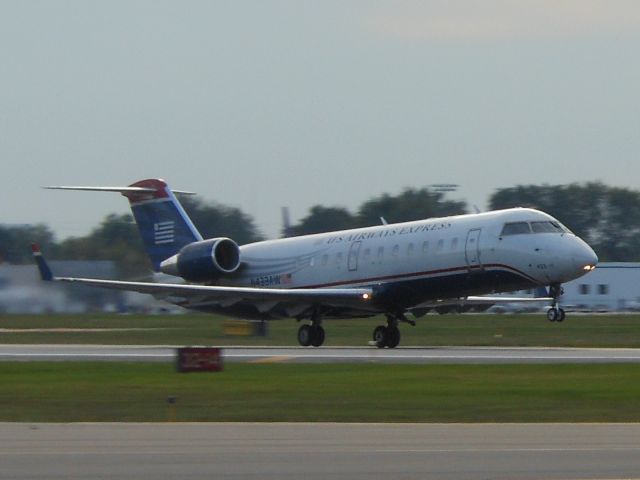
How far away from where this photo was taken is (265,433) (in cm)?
1805

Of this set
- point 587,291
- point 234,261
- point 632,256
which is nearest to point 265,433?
point 234,261

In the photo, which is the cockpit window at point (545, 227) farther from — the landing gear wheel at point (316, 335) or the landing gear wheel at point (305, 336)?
the landing gear wheel at point (305, 336)

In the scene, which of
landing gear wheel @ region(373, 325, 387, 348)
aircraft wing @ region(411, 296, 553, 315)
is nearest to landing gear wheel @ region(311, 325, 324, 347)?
landing gear wheel @ region(373, 325, 387, 348)

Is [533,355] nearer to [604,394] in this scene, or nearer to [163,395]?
[604,394]

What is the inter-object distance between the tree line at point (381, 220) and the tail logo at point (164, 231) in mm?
4618

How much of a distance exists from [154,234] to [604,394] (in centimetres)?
2526

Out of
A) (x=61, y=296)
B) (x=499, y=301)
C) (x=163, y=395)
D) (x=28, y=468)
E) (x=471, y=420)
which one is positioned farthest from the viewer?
(x=61, y=296)

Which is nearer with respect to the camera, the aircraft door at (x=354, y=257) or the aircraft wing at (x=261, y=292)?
the aircraft wing at (x=261, y=292)

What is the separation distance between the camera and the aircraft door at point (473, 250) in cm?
3766

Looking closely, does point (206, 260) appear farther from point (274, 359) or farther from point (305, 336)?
point (274, 359)

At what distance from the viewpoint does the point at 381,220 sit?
46.6 meters

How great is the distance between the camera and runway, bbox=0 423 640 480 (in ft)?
47.0

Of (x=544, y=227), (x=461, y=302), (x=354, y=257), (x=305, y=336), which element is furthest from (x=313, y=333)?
(x=544, y=227)

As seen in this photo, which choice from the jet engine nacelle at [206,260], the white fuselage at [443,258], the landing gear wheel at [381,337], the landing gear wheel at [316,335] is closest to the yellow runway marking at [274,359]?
the white fuselage at [443,258]
